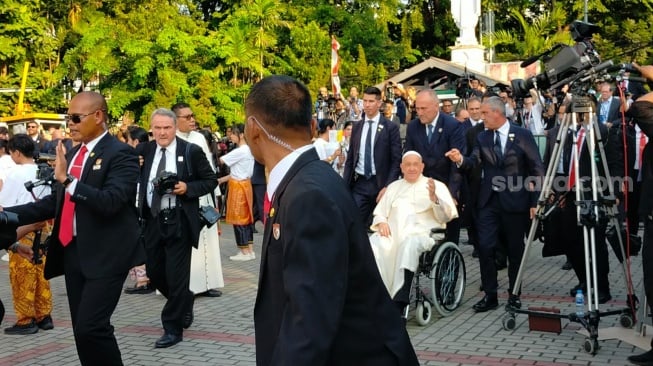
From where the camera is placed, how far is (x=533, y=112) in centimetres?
1611

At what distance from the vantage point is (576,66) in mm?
6469

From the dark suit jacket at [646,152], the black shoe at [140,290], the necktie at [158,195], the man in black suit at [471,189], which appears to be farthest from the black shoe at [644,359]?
the black shoe at [140,290]

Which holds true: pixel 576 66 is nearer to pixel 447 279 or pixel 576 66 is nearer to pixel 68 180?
pixel 447 279

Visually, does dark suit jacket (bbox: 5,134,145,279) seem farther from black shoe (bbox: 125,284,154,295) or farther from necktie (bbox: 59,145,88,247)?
black shoe (bbox: 125,284,154,295)

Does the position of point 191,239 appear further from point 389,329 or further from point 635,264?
point 635,264

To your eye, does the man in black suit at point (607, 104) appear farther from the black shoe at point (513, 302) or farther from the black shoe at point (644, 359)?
the black shoe at point (644, 359)

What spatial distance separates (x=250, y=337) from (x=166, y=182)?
1.59 m

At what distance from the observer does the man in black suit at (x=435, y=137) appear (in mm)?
8984

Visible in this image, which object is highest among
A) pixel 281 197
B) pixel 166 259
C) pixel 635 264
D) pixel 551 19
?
pixel 551 19

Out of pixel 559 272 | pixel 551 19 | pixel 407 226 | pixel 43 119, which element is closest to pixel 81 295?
pixel 407 226

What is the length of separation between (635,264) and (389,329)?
8.85 metres

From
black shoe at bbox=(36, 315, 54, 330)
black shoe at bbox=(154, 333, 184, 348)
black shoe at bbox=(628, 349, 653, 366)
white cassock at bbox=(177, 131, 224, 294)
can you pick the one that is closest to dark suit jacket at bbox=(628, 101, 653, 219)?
black shoe at bbox=(628, 349, 653, 366)

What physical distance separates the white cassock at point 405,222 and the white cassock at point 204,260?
2111 millimetres

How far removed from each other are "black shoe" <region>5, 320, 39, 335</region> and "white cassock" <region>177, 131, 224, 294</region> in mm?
1829
